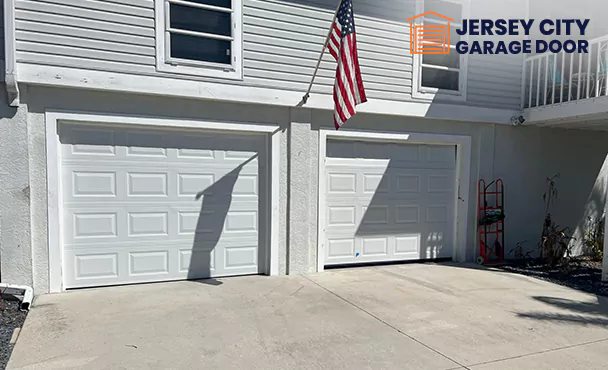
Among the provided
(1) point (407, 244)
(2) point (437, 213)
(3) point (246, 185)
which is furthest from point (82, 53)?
(2) point (437, 213)

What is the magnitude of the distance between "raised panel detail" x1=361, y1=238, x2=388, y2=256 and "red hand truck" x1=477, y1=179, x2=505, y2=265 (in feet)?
6.13

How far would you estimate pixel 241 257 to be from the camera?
19.1 ft

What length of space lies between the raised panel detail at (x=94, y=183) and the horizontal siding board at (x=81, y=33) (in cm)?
168

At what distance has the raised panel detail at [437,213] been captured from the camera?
707 centimetres

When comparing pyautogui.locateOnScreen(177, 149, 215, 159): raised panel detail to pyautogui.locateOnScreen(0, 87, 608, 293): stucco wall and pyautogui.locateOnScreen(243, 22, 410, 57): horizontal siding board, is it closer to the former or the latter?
pyautogui.locateOnScreen(0, 87, 608, 293): stucco wall

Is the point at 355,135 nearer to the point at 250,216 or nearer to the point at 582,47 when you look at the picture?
the point at 250,216

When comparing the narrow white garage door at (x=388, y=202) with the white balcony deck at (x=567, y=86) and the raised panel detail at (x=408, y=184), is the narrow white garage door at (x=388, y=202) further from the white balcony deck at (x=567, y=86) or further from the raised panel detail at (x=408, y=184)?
the white balcony deck at (x=567, y=86)

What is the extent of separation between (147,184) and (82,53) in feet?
5.83

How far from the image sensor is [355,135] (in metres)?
6.30

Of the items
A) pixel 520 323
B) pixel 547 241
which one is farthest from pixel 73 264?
pixel 547 241

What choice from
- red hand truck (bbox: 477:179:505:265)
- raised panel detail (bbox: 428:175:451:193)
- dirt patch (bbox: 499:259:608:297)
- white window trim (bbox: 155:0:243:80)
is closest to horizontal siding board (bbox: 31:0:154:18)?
white window trim (bbox: 155:0:243:80)

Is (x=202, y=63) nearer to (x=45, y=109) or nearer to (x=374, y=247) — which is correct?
(x=45, y=109)

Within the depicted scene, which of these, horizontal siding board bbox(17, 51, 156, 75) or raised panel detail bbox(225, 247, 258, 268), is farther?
raised panel detail bbox(225, 247, 258, 268)

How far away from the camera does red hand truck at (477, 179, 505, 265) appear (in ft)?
23.3
